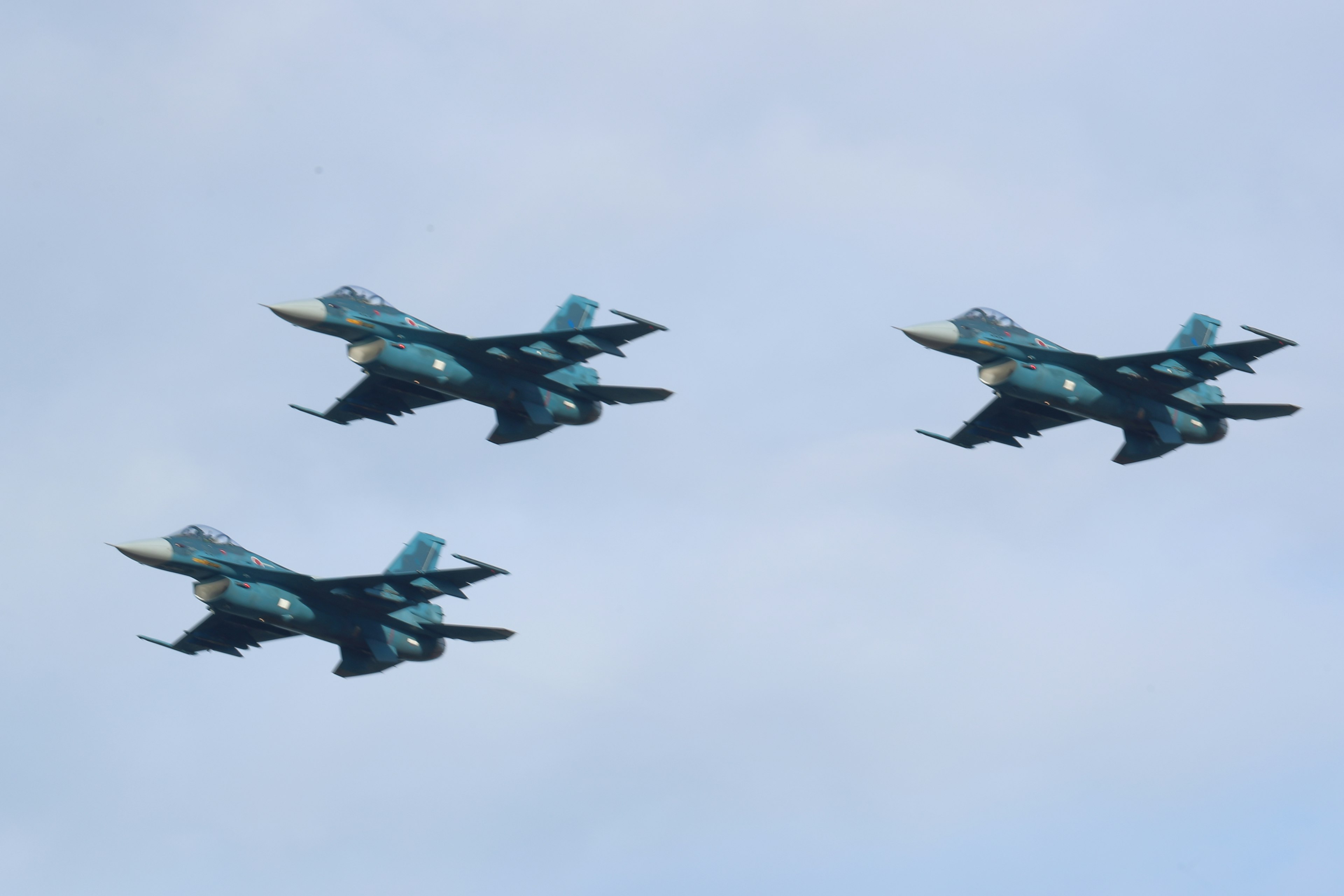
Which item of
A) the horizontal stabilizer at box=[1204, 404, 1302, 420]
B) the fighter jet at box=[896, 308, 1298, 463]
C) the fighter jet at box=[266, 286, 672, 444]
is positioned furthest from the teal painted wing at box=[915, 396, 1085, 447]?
the fighter jet at box=[266, 286, 672, 444]

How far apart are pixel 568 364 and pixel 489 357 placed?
107 inches

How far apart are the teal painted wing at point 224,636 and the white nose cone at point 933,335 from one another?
80.4 ft

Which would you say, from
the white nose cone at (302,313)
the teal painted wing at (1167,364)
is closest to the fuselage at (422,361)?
the white nose cone at (302,313)

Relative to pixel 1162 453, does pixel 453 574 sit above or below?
below

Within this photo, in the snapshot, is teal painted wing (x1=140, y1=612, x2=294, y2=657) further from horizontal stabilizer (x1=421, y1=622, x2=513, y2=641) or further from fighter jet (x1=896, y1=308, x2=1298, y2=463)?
fighter jet (x1=896, y1=308, x2=1298, y2=463)

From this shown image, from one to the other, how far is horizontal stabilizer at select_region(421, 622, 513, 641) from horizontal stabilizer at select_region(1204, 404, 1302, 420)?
Answer: 984 inches

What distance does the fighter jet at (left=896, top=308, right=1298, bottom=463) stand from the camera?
210 ft

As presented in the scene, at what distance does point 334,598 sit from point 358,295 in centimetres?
1035

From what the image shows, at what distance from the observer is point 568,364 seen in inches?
2643

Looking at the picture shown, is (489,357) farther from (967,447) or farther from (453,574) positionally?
(967,447)

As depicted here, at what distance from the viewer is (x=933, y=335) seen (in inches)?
2520

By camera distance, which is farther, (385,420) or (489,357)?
(385,420)

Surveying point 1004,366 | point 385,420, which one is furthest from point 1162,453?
point 385,420

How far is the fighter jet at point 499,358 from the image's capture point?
215 feet
